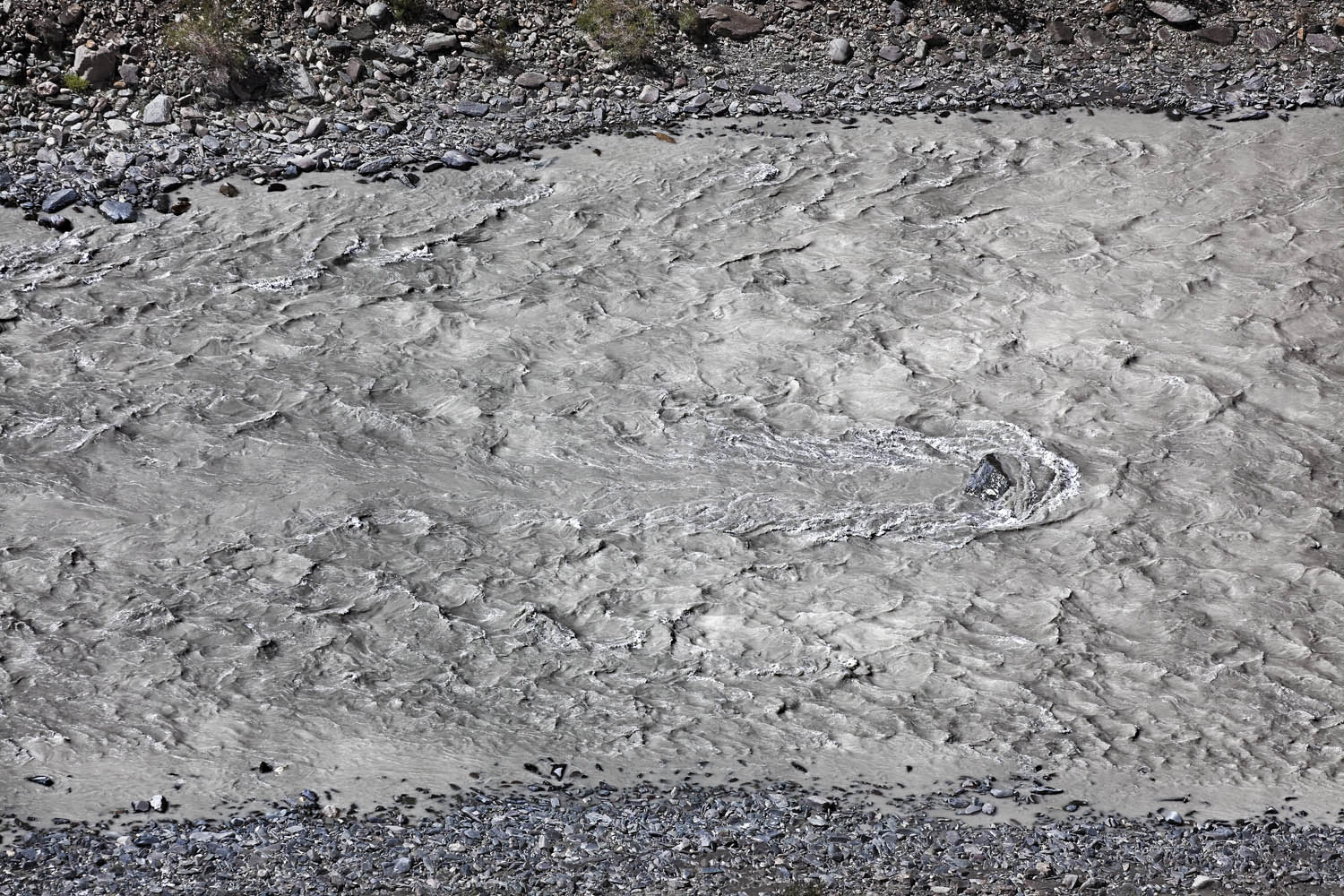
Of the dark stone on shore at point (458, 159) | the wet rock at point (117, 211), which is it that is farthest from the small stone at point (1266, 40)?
the wet rock at point (117, 211)

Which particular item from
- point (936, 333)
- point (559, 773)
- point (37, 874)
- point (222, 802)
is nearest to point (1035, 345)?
point (936, 333)

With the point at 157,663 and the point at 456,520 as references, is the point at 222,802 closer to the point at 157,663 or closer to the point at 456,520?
the point at 157,663

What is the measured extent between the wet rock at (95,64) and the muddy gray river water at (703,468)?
4.95 feet

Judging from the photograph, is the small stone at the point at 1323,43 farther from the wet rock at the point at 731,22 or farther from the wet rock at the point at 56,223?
the wet rock at the point at 56,223

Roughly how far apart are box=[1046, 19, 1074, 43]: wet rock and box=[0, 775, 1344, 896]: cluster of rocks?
6580 millimetres

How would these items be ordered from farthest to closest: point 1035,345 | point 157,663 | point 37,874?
point 1035,345 < point 157,663 < point 37,874

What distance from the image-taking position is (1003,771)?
267 inches

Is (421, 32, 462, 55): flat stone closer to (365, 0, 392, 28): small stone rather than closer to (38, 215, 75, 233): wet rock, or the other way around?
(365, 0, 392, 28): small stone

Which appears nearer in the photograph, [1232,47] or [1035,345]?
[1035,345]

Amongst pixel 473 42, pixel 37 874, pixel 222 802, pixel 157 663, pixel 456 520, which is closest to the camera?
pixel 37 874

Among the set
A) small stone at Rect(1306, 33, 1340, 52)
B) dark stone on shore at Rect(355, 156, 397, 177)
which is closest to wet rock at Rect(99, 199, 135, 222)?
dark stone on shore at Rect(355, 156, 397, 177)

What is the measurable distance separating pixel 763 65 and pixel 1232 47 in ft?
13.4

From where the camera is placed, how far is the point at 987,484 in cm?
795

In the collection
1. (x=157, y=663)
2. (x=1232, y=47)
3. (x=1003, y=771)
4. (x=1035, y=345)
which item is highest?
(x=1232, y=47)
